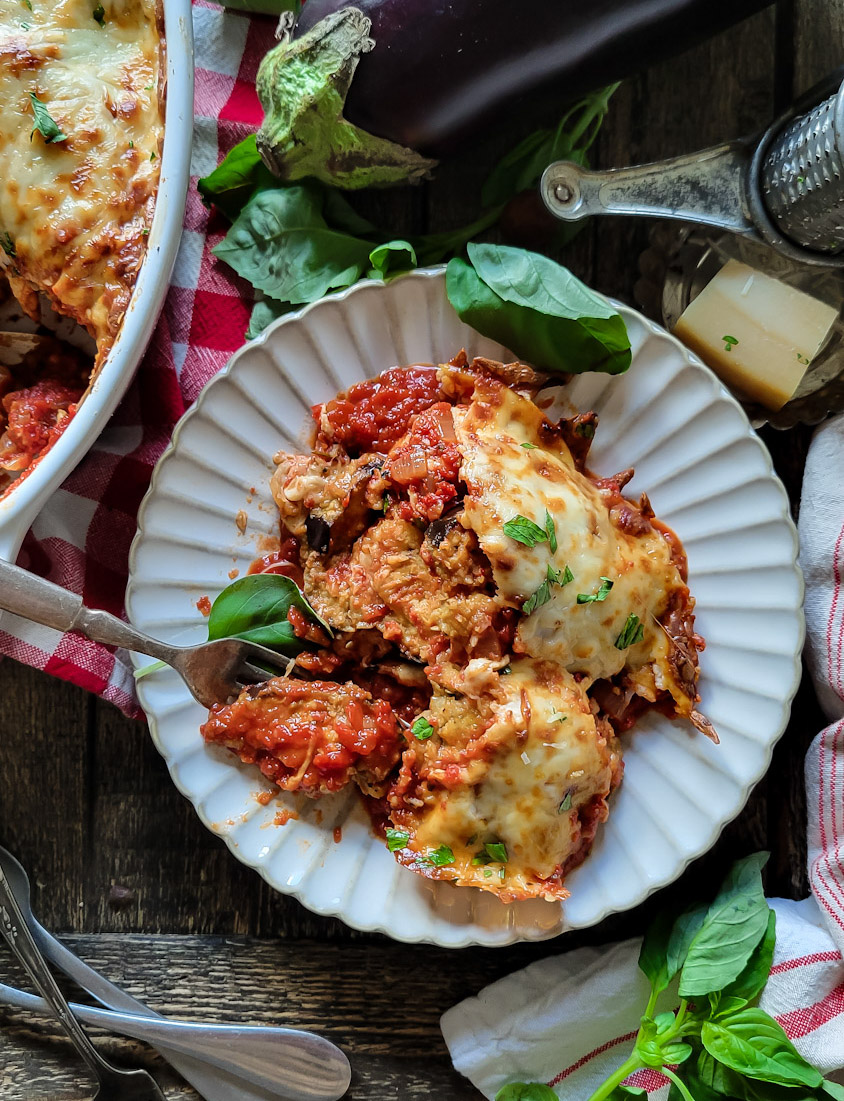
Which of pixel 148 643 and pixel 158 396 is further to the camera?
pixel 158 396

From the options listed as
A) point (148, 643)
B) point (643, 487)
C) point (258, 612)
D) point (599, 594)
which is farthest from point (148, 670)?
point (643, 487)

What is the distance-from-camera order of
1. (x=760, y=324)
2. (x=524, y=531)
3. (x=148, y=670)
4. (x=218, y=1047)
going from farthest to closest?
(x=218, y=1047) → (x=760, y=324) → (x=148, y=670) → (x=524, y=531)

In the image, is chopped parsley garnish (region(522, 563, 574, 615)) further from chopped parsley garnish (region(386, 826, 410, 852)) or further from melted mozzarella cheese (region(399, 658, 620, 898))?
chopped parsley garnish (region(386, 826, 410, 852))

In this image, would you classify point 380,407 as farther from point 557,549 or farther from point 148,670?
point 148,670

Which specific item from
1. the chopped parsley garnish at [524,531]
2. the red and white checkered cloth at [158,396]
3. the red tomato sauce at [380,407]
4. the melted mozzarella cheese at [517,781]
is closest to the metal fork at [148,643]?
the red and white checkered cloth at [158,396]

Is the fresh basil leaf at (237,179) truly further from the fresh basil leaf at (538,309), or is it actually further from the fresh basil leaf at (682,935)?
the fresh basil leaf at (682,935)

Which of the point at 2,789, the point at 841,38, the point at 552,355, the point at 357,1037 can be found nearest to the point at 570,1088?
the point at 357,1037

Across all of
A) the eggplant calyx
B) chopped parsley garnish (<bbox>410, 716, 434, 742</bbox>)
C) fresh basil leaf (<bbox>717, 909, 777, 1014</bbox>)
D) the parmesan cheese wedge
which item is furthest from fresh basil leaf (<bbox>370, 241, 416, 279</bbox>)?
fresh basil leaf (<bbox>717, 909, 777, 1014</bbox>)
